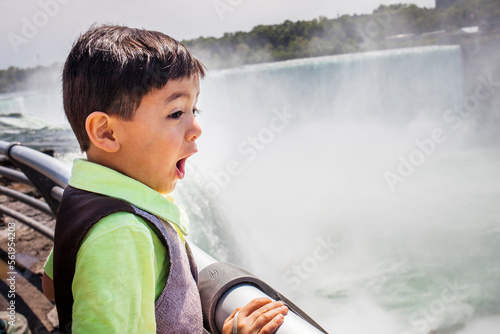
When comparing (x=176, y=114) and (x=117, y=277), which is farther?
(x=176, y=114)

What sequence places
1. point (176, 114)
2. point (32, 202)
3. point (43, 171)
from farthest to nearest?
1. point (32, 202)
2. point (43, 171)
3. point (176, 114)

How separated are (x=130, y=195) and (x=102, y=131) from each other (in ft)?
0.49

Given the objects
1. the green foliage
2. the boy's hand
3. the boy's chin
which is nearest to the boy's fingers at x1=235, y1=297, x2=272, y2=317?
the boy's hand

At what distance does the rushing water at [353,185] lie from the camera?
6.70 m

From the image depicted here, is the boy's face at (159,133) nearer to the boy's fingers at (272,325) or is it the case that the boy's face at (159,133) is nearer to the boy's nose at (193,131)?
the boy's nose at (193,131)

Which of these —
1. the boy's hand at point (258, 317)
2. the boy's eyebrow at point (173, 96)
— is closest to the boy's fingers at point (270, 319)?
the boy's hand at point (258, 317)

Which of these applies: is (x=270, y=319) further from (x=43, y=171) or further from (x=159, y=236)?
(x=43, y=171)

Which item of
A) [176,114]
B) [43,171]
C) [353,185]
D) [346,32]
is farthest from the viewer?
[346,32]

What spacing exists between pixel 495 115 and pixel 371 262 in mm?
12505

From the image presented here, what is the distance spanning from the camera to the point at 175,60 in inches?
33.2

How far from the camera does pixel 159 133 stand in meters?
0.82

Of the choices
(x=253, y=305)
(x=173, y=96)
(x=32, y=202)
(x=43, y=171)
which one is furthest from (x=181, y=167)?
(x=32, y=202)

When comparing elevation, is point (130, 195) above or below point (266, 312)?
above

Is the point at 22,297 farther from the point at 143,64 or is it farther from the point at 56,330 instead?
the point at 143,64
